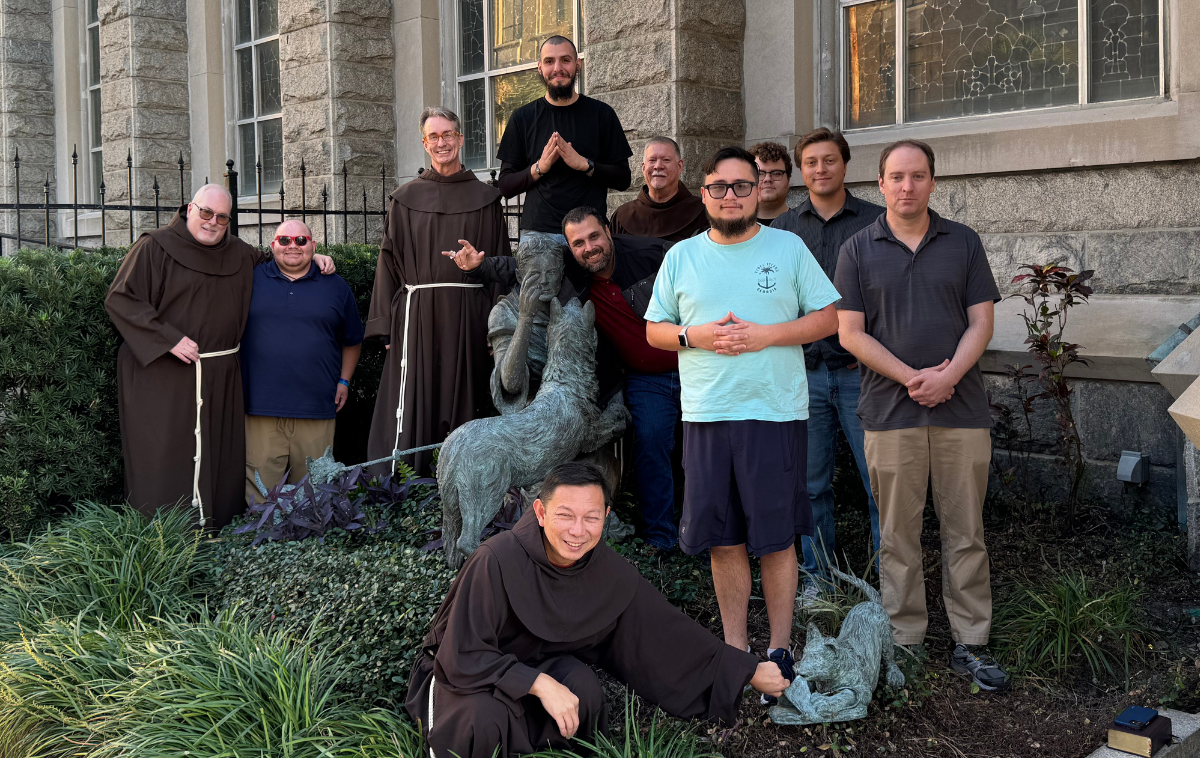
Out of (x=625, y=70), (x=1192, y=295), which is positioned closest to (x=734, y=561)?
(x=1192, y=295)

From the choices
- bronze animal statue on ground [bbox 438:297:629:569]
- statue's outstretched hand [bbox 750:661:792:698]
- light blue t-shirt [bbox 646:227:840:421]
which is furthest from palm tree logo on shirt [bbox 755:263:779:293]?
statue's outstretched hand [bbox 750:661:792:698]

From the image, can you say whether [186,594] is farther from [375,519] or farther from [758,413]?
[758,413]

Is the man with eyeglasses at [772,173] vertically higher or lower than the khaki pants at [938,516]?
higher

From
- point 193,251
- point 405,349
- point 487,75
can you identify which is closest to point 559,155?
point 405,349

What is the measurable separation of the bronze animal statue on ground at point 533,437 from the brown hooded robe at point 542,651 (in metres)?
0.96

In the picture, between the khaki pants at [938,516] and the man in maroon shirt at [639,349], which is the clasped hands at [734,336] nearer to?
the khaki pants at [938,516]

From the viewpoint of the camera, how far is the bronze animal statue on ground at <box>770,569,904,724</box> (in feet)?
11.9

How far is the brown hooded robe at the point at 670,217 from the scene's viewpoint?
223 inches

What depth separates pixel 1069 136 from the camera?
584 centimetres

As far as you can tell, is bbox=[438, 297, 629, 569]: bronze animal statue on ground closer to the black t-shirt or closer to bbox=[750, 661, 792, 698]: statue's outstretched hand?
the black t-shirt

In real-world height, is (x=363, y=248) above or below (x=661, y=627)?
above

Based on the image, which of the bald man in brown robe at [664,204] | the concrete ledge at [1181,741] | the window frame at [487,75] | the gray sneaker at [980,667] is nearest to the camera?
the concrete ledge at [1181,741]

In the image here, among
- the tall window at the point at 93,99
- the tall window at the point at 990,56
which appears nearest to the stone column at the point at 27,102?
the tall window at the point at 93,99

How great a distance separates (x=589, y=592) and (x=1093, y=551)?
301 centimetres
